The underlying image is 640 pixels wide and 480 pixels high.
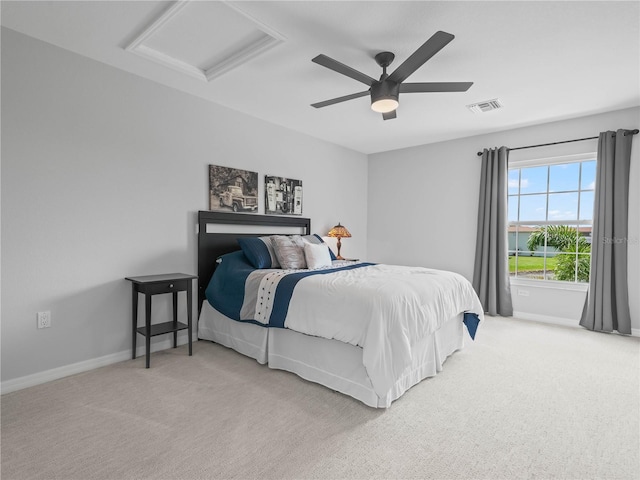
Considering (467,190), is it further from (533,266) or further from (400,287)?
(400,287)

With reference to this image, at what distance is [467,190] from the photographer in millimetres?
5020

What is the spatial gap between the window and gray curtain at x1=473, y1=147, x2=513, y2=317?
0.28 meters

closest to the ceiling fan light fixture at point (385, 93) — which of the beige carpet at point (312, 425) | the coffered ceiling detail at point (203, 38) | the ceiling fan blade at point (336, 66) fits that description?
the ceiling fan blade at point (336, 66)

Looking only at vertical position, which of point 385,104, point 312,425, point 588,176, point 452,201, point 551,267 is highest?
point 385,104

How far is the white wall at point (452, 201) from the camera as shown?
3918 mm

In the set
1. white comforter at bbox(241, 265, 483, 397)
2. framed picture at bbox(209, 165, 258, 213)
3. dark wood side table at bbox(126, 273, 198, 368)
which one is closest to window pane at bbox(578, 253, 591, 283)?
white comforter at bbox(241, 265, 483, 397)

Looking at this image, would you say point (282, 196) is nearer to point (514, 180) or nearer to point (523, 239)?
point (514, 180)

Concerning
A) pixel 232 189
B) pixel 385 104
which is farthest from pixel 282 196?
pixel 385 104

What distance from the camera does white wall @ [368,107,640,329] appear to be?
3.92m

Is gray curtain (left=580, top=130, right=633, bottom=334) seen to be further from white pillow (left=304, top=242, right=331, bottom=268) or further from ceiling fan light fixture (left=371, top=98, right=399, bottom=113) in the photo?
white pillow (left=304, top=242, right=331, bottom=268)

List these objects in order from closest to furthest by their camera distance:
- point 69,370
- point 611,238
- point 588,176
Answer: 1. point 69,370
2. point 611,238
3. point 588,176

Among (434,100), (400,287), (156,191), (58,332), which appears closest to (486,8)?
(434,100)

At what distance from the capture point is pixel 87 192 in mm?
2797

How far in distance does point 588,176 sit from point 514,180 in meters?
0.83
